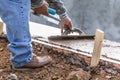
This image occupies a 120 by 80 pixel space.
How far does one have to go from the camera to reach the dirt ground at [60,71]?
9.04 feet

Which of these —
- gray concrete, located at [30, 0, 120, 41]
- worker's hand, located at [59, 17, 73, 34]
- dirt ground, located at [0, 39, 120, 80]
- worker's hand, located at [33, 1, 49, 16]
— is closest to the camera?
dirt ground, located at [0, 39, 120, 80]

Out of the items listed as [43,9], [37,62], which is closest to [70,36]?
[43,9]

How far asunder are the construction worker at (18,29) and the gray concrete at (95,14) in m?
6.08

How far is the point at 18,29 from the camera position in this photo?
8.41 ft

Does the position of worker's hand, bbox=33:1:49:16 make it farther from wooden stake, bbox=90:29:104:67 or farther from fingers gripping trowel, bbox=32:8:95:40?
wooden stake, bbox=90:29:104:67

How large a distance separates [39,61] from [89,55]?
0.55 metres

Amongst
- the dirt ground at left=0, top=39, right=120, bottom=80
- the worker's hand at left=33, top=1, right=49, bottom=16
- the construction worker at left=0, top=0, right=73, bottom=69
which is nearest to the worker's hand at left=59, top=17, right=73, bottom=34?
the worker's hand at left=33, top=1, right=49, bottom=16

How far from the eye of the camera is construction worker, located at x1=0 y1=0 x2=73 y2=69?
2506mm

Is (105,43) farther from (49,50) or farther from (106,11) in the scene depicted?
(106,11)

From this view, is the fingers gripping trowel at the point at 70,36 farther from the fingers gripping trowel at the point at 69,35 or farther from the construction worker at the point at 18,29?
the construction worker at the point at 18,29

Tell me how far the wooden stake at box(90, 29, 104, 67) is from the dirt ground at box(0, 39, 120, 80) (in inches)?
3.1

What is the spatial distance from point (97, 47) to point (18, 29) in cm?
78

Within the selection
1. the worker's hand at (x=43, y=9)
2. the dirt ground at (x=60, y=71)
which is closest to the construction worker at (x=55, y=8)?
the worker's hand at (x=43, y=9)

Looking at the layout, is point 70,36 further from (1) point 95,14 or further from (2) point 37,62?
(1) point 95,14
